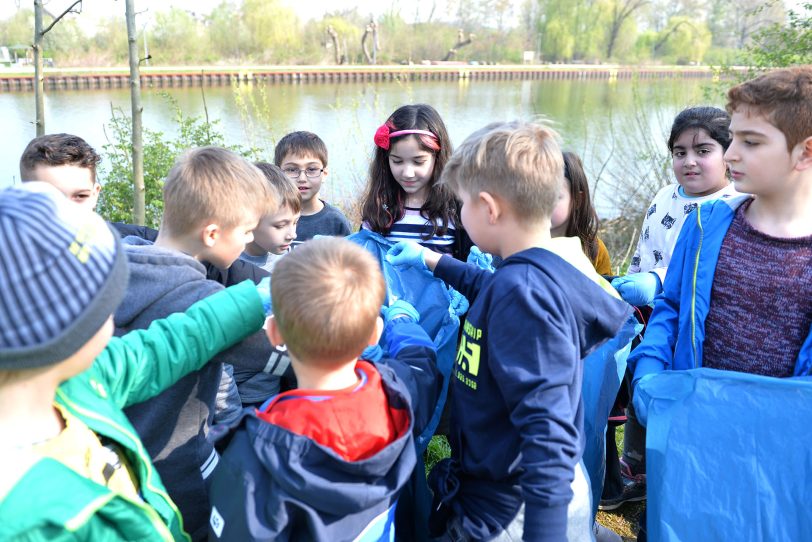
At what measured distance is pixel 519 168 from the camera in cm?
159

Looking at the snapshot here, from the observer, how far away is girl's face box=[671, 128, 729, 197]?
2795 mm

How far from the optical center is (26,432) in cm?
106

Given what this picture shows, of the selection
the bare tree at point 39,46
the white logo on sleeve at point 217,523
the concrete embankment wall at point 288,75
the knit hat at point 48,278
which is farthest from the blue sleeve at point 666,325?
the concrete embankment wall at point 288,75

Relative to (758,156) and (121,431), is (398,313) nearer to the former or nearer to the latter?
(121,431)

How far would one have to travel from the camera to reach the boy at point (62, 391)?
3.10ft

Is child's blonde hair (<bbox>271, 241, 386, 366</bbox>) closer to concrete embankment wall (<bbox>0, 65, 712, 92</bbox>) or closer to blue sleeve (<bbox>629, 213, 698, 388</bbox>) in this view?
blue sleeve (<bbox>629, 213, 698, 388</bbox>)

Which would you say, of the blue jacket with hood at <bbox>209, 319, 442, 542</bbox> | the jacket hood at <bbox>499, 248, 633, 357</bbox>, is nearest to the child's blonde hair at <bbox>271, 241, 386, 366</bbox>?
the blue jacket with hood at <bbox>209, 319, 442, 542</bbox>

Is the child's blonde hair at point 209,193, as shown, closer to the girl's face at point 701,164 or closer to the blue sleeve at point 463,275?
the blue sleeve at point 463,275

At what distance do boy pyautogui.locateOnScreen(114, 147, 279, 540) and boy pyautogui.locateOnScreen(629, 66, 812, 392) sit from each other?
1270mm

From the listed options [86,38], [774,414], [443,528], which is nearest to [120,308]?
[443,528]

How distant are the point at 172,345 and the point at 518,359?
816 mm

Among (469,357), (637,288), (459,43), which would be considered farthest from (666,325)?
(459,43)

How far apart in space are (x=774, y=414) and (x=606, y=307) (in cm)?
56

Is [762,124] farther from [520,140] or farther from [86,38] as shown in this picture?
[86,38]
